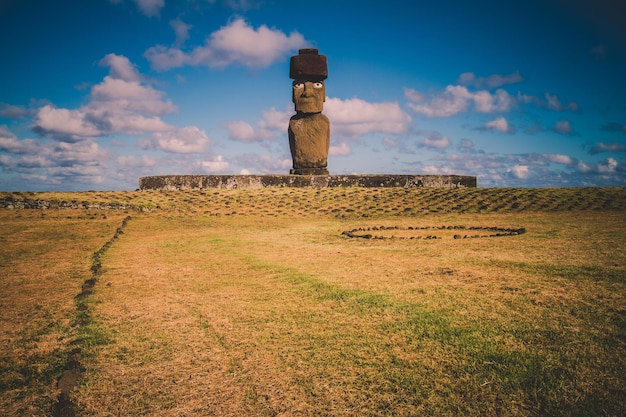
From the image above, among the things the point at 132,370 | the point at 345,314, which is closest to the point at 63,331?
the point at 132,370

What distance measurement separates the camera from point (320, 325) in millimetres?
3328

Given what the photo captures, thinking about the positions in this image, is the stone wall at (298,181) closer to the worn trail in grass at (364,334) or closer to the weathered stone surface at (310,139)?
the weathered stone surface at (310,139)

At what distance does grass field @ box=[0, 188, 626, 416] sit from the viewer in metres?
2.30

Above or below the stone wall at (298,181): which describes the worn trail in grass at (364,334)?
below

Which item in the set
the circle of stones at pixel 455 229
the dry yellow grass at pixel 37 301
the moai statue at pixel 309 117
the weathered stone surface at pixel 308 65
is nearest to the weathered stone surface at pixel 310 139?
the moai statue at pixel 309 117

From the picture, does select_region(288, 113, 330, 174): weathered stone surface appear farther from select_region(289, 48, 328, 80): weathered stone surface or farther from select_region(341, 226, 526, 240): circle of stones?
select_region(341, 226, 526, 240): circle of stones

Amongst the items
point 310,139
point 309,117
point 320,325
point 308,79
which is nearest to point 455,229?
point 320,325

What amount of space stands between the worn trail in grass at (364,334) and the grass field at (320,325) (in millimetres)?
15

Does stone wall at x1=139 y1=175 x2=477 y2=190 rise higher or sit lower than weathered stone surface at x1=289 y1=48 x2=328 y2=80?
lower

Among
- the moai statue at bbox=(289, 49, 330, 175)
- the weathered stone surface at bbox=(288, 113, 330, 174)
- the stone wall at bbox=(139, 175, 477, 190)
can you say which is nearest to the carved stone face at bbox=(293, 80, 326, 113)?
the moai statue at bbox=(289, 49, 330, 175)

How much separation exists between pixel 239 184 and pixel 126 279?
35.7ft

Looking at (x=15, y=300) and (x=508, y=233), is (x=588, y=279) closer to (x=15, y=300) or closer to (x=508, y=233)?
(x=508, y=233)

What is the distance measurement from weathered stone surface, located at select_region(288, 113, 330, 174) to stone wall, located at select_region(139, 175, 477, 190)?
1231 millimetres

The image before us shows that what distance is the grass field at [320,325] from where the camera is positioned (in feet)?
7.54
